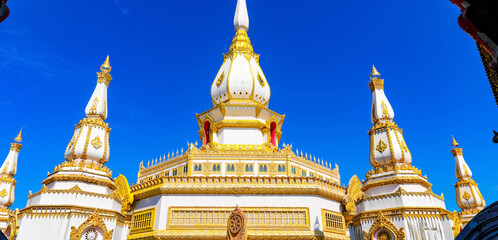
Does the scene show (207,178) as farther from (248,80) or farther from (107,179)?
(248,80)

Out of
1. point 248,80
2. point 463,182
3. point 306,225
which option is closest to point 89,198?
point 306,225

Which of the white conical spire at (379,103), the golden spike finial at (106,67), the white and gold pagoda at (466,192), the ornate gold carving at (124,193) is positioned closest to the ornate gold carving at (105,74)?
the golden spike finial at (106,67)

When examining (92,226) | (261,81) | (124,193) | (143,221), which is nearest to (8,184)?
(124,193)

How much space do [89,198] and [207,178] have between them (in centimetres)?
895

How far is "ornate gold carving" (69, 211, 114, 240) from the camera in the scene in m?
22.1

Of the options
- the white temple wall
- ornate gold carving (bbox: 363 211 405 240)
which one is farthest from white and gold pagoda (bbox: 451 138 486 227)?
the white temple wall

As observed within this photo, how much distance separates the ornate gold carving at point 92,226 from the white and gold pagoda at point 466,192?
33.3 m

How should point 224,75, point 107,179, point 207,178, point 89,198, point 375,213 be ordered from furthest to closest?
point 224,75 < point 207,178 < point 107,179 < point 89,198 < point 375,213

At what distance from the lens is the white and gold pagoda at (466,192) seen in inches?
1400

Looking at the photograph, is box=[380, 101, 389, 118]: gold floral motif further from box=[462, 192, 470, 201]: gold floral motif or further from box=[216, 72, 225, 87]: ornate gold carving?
box=[216, 72, 225, 87]: ornate gold carving

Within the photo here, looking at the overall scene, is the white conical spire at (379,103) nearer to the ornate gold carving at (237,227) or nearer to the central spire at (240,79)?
the ornate gold carving at (237,227)

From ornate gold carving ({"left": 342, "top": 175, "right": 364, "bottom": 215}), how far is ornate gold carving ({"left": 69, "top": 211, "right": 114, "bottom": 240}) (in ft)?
64.4

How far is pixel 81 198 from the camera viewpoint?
923 inches

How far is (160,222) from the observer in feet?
85.7
